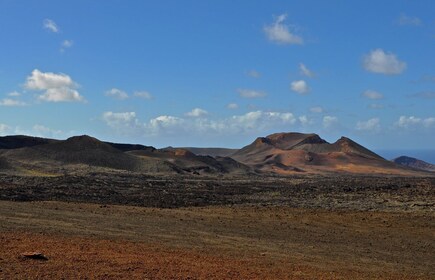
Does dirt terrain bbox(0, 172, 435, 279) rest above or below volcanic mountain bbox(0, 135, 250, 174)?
below

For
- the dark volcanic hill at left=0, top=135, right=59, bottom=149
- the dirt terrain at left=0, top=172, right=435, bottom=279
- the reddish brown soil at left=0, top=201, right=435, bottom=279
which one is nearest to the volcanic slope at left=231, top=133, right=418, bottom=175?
the dark volcanic hill at left=0, top=135, right=59, bottom=149

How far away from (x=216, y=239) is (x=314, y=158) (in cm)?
13372

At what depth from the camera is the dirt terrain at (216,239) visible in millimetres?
13008

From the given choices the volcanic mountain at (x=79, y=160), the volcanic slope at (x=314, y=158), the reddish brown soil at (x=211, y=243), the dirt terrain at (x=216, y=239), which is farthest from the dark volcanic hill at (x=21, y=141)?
the reddish brown soil at (x=211, y=243)

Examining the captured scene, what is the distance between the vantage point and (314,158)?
15125cm

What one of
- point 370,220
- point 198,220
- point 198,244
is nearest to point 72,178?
point 198,220

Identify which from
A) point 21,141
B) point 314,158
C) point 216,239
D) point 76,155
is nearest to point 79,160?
point 76,155

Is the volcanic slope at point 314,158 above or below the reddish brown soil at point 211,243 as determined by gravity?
above

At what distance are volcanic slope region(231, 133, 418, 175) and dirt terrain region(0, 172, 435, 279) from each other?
3397 inches

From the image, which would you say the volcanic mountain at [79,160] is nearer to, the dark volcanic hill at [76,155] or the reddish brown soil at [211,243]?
the dark volcanic hill at [76,155]

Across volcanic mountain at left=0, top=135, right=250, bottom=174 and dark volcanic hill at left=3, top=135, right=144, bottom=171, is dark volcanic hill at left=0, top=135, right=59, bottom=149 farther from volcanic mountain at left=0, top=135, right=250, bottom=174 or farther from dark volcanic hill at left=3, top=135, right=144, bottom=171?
dark volcanic hill at left=3, top=135, right=144, bottom=171

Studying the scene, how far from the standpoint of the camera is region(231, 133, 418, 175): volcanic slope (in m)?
134

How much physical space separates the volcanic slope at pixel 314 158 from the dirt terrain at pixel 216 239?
283ft

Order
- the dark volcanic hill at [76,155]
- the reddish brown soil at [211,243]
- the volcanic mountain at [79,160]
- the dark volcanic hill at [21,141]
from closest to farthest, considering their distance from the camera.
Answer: the reddish brown soil at [211,243] < the volcanic mountain at [79,160] < the dark volcanic hill at [76,155] < the dark volcanic hill at [21,141]
